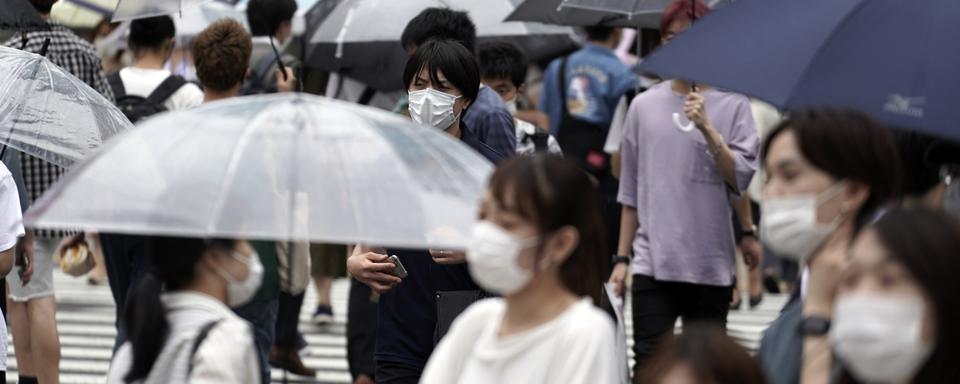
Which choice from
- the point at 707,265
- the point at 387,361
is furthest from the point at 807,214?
the point at 707,265

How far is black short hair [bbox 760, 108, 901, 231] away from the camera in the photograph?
14.3ft

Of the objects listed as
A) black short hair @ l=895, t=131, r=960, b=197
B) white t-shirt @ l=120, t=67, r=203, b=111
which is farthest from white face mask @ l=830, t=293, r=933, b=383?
white t-shirt @ l=120, t=67, r=203, b=111

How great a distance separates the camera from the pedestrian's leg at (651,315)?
25.6ft

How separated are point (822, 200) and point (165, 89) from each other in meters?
5.55

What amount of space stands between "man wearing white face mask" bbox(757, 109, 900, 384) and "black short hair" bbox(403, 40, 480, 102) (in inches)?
101

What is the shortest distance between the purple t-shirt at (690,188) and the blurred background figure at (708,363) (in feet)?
11.7

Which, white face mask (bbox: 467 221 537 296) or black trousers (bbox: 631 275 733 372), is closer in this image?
white face mask (bbox: 467 221 537 296)

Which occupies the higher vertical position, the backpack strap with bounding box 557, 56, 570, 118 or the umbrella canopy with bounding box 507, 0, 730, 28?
the umbrella canopy with bounding box 507, 0, 730, 28

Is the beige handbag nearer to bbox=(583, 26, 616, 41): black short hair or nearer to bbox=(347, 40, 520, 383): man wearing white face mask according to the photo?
bbox=(347, 40, 520, 383): man wearing white face mask

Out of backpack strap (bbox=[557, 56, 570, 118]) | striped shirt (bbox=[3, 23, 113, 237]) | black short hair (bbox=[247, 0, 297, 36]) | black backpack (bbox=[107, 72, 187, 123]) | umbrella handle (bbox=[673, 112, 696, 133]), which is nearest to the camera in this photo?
umbrella handle (bbox=[673, 112, 696, 133])

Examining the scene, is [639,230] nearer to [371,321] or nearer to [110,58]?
[371,321]

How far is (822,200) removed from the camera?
14.3 feet

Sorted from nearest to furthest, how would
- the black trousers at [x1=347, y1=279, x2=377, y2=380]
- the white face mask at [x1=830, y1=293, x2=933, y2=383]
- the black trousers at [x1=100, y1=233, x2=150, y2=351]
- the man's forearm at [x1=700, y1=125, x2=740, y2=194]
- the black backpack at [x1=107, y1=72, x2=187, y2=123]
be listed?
the white face mask at [x1=830, y1=293, x2=933, y2=383] → the black trousers at [x1=100, y1=233, x2=150, y2=351] → the man's forearm at [x1=700, y1=125, x2=740, y2=194] → the black backpack at [x1=107, y1=72, x2=187, y2=123] → the black trousers at [x1=347, y1=279, x2=377, y2=380]

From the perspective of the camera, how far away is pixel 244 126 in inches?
184
